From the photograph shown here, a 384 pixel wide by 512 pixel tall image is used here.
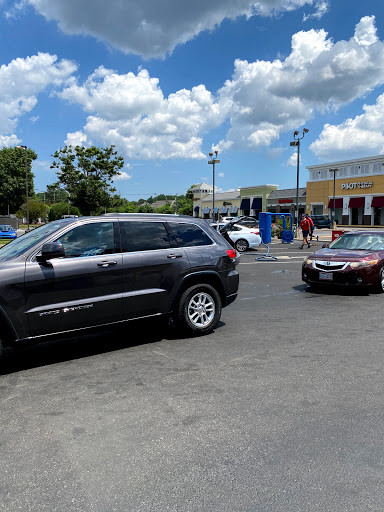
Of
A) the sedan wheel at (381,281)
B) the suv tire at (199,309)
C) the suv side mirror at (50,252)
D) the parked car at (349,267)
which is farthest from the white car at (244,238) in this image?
the suv side mirror at (50,252)

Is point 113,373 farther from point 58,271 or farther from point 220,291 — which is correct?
point 220,291

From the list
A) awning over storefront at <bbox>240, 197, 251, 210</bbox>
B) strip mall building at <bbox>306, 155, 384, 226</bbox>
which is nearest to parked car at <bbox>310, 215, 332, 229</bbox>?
strip mall building at <bbox>306, 155, 384, 226</bbox>

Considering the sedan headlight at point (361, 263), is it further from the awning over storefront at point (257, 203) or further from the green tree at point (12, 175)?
the green tree at point (12, 175)

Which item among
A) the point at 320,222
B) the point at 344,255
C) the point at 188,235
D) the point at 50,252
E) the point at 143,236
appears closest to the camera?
the point at 50,252

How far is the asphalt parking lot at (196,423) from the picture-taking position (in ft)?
8.50

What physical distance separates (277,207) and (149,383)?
6690 cm

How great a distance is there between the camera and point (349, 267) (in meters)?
9.30

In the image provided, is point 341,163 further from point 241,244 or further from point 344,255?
point 344,255

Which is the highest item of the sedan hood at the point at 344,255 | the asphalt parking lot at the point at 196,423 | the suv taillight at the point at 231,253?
the suv taillight at the point at 231,253

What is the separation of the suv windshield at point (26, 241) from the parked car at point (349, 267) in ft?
20.1

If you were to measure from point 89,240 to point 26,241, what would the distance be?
75cm

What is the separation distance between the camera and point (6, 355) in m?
5.45

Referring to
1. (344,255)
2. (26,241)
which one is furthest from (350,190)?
(26,241)

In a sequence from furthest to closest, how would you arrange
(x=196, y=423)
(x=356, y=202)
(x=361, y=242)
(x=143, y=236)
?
(x=356, y=202) → (x=361, y=242) → (x=143, y=236) → (x=196, y=423)
